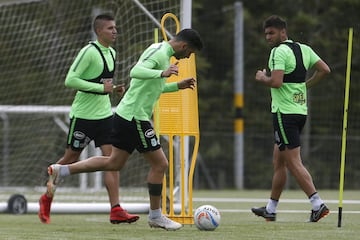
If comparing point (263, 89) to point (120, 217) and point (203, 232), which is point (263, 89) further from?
point (203, 232)

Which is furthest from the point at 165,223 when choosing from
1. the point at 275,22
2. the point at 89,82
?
the point at 275,22

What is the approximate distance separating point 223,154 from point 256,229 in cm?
1336

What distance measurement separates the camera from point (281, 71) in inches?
388

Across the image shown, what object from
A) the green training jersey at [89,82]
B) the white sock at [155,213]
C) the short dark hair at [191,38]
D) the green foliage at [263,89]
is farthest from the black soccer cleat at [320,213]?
the green foliage at [263,89]

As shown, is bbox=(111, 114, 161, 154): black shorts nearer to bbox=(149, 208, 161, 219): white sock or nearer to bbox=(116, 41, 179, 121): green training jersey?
bbox=(116, 41, 179, 121): green training jersey

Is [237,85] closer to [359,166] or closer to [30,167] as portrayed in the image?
[359,166]

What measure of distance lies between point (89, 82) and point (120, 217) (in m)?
1.35

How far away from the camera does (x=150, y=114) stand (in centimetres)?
898

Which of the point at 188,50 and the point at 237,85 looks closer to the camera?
the point at 188,50

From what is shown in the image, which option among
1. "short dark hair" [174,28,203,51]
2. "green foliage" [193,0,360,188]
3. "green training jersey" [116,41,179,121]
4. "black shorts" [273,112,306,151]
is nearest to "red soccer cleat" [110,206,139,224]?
"green training jersey" [116,41,179,121]

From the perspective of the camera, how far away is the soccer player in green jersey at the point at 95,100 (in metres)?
9.94

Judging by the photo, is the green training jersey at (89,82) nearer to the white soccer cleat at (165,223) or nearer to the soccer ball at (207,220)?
the white soccer cleat at (165,223)

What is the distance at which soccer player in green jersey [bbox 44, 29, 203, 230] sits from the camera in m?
8.73

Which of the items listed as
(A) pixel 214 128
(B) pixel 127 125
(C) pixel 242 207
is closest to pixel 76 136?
(B) pixel 127 125
